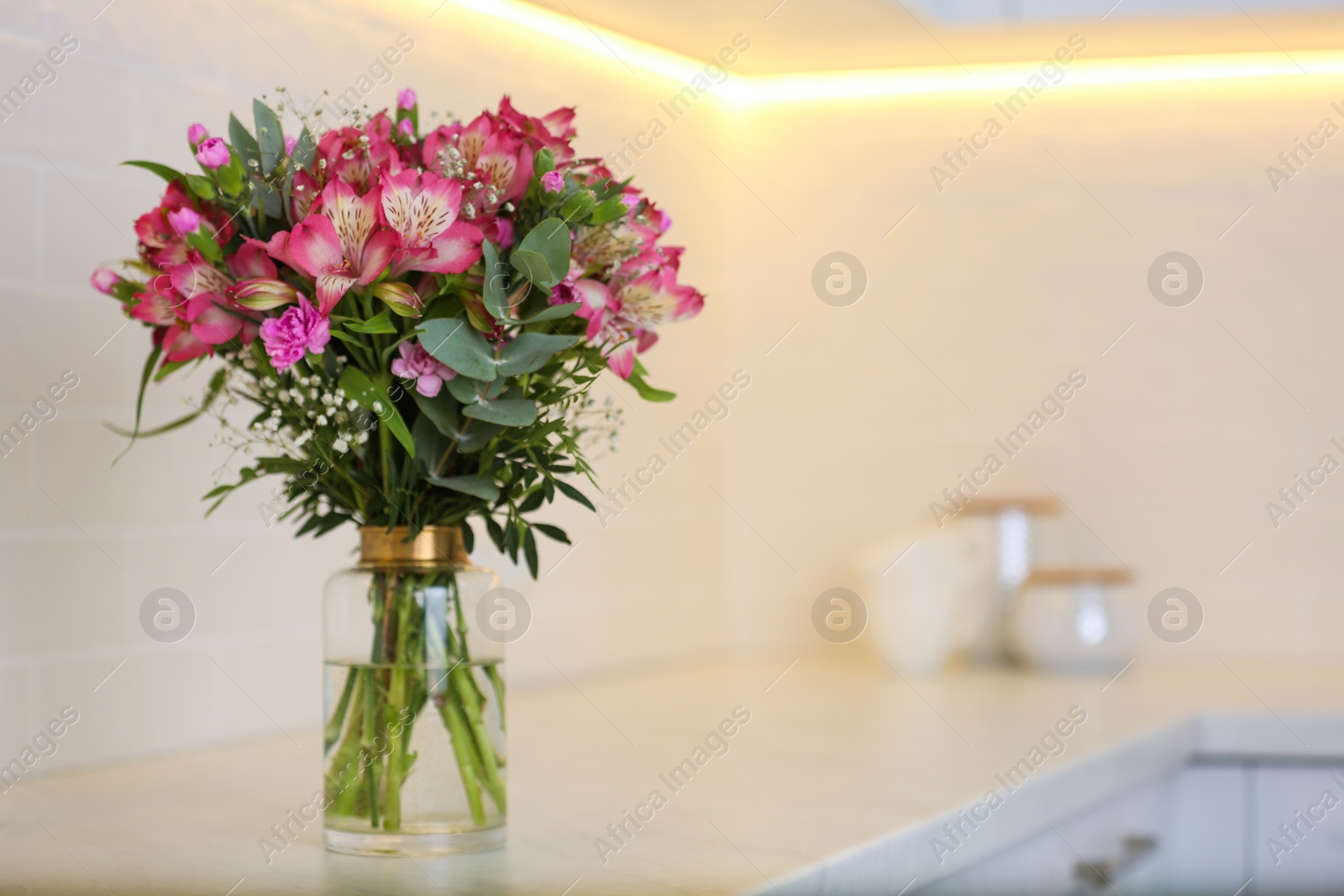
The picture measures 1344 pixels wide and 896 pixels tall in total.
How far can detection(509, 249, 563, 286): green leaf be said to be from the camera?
29.8 inches

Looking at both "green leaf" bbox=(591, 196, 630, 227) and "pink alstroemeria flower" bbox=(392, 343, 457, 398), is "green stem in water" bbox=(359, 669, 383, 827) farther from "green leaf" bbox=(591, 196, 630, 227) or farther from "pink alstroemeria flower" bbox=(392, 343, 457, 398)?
"green leaf" bbox=(591, 196, 630, 227)

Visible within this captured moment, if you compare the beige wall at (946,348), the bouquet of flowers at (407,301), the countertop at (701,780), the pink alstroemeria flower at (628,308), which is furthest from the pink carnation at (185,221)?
the beige wall at (946,348)

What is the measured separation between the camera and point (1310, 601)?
5.80 ft

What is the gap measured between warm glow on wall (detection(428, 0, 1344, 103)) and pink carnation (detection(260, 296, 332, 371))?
0.97 metres

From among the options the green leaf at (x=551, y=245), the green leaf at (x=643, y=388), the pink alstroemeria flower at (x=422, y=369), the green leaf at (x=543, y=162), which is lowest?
the pink alstroemeria flower at (x=422, y=369)

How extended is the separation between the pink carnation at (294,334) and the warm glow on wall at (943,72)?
3.17 feet

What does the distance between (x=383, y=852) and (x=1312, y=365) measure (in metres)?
1.41

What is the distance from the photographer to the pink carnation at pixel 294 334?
29.3 inches

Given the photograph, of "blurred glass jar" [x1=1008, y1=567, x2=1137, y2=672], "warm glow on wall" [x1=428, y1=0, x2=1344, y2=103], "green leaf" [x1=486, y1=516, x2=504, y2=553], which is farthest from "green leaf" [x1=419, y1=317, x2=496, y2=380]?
"blurred glass jar" [x1=1008, y1=567, x2=1137, y2=672]

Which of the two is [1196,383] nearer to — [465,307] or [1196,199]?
[1196,199]

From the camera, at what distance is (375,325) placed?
752mm

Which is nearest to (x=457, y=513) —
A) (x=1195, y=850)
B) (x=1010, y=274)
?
(x=1195, y=850)

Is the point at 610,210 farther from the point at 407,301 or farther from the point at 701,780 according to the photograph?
the point at 701,780

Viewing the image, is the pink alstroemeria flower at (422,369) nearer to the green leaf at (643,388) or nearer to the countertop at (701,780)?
the green leaf at (643,388)
